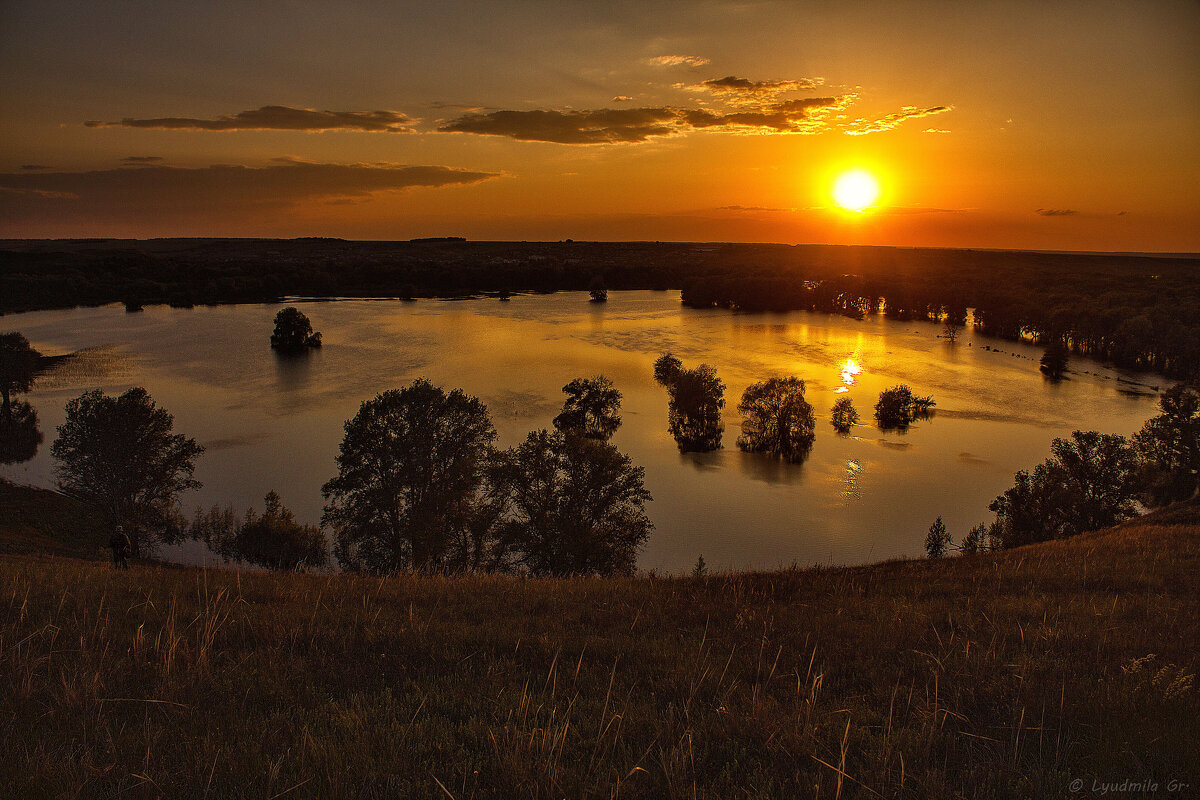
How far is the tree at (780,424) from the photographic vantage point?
163 ft

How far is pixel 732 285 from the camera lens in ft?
422

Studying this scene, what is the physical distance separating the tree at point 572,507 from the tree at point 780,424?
2364 centimetres

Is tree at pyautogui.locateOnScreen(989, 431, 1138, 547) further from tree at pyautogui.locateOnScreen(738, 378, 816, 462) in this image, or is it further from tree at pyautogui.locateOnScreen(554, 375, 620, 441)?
tree at pyautogui.locateOnScreen(554, 375, 620, 441)

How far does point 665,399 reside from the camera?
205 feet

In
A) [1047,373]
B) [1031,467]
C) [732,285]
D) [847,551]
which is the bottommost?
[847,551]

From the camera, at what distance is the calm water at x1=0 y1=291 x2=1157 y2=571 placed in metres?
39.2

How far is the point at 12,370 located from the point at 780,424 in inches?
2419

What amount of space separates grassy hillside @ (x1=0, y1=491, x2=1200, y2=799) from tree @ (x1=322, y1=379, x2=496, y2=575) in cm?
2000

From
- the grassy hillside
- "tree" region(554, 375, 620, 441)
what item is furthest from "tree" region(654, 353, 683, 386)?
the grassy hillside

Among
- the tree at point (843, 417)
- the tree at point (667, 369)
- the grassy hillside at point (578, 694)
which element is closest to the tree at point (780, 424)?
the tree at point (843, 417)

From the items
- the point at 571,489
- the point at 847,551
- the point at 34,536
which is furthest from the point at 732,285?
the point at 34,536

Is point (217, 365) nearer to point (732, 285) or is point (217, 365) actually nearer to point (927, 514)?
point (927, 514)

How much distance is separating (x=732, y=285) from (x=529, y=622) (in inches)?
5039

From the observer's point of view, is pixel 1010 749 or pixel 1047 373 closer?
pixel 1010 749
